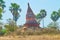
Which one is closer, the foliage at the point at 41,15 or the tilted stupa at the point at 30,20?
the tilted stupa at the point at 30,20

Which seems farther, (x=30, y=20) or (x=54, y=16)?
(x=54, y=16)

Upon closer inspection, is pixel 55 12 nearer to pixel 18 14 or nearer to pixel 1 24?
pixel 18 14

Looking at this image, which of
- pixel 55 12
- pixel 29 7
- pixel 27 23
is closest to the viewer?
pixel 27 23

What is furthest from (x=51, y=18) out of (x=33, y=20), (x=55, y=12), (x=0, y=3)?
(x=33, y=20)

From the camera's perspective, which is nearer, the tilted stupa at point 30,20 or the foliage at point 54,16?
the tilted stupa at point 30,20

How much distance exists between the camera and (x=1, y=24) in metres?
47.4

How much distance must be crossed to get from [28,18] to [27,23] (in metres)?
1.22

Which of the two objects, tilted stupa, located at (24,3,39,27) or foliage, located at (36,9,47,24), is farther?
foliage, located at (36,9,47,24)

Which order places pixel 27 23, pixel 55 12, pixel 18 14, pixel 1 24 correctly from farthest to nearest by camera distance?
1. pixel 55 12
2. pixel 18 14
3. pixel 1 24
4. pixel 27 23

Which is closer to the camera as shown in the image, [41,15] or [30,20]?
[30,20]

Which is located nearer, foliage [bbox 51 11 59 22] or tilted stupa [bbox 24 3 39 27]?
tilted stupa [bbox 24 3 39 27]

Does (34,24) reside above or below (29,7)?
below

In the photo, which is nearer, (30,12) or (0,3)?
(30,12)

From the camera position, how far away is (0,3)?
49625mm
